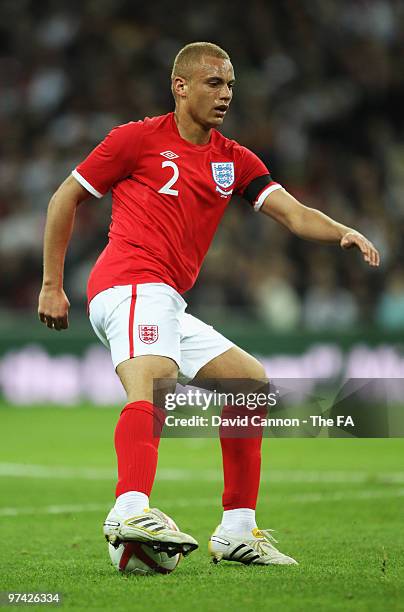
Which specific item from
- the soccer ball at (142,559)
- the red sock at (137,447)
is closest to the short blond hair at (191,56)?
the red sock at (137,447)

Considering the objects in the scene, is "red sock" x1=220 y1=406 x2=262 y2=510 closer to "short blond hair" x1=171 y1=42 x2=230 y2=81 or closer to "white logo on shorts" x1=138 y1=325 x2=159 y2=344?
"white logo on shorts" x1=138 y1=325 x2=159 y2=344

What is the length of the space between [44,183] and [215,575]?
13701 mm

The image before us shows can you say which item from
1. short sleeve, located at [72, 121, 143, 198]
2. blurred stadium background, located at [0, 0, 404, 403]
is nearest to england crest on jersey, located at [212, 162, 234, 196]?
short sleeve, located at [72, 121, 143, 198]

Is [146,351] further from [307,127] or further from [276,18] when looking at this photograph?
[276,18]

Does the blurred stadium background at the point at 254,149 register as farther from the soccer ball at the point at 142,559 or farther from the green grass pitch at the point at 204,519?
the soccer ball at the point at 142,559

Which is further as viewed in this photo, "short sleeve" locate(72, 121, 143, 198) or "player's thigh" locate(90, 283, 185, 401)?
"short sleeve" locate(72, 121, 143, 198)

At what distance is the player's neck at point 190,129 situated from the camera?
18.2ft

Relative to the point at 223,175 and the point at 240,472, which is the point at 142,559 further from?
the point at 223,175

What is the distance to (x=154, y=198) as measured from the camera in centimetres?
543

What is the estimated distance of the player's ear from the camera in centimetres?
552

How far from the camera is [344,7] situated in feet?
65.2

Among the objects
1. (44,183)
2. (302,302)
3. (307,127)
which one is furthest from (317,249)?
(44,183)

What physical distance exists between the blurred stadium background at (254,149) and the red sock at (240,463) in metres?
9.91

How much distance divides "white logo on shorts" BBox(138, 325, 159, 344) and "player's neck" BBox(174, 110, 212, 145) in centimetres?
94
